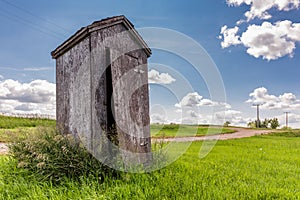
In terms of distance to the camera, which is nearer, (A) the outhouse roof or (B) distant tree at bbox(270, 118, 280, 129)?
(A) the outhouse roof

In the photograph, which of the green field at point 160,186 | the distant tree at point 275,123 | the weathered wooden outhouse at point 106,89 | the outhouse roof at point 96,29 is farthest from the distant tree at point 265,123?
the weathered wooden outhouse at point 106,89

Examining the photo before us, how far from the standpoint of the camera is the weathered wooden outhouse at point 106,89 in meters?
4.83

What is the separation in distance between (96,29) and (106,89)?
1.07 metres

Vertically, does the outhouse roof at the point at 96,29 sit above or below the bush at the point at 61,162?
above

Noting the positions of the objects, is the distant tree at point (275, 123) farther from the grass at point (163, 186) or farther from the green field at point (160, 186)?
the green field at point (160, 186)

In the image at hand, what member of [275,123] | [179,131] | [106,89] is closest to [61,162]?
[106,89]

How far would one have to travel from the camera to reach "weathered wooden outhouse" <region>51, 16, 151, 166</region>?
4832mm

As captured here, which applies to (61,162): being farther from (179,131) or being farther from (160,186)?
(179,131)

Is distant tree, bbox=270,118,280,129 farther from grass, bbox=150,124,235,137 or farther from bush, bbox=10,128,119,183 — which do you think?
bush, bbox=10,128,119,183

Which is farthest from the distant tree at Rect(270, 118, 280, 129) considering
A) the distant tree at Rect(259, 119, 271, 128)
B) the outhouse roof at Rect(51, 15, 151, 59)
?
the outhouse roof at Rect(51, 15, 151, 59)

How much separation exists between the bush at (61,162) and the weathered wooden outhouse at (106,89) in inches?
8.8

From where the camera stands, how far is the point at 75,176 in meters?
4.36

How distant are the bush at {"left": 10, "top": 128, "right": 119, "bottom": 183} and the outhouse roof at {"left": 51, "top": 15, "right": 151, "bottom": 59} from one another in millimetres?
1873

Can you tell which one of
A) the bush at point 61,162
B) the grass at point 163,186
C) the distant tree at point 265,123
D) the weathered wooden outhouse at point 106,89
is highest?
the weathered wooden outhouse at point 106,89
